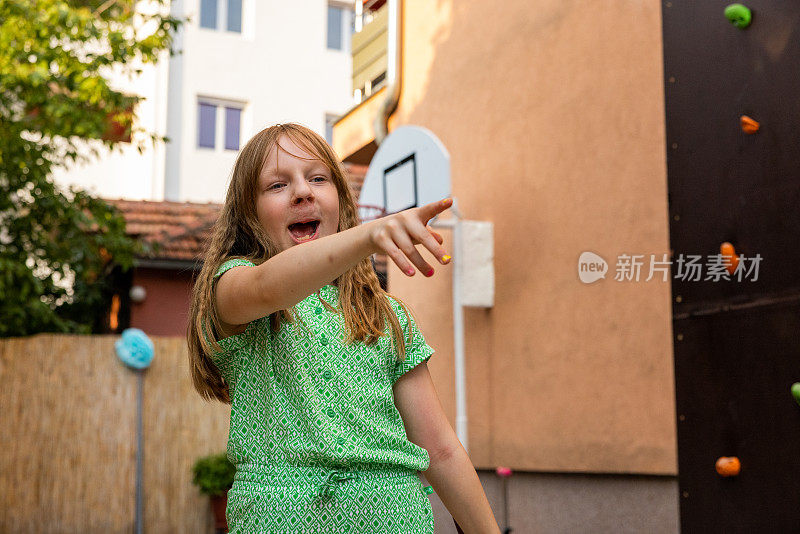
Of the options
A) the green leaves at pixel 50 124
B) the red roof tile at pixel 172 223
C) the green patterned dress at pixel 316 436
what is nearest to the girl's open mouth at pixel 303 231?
the green patterned dress at pixel 316 436

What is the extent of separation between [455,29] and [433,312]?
2.18 metres

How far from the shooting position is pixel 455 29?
24.2ft

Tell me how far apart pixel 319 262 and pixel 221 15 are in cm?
1708

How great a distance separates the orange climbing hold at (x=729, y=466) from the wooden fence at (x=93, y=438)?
7.08 metres

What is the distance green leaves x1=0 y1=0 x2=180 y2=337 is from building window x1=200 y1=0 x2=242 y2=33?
6910 millimetres

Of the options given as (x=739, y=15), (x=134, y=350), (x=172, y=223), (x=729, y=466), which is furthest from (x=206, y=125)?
(x=729, y=466)

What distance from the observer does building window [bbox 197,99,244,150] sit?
667 inches

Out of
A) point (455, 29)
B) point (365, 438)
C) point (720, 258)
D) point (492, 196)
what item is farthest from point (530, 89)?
point (365, 438)

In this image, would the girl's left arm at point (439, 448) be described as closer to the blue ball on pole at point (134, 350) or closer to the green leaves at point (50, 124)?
the green leaves at point (50, 124)

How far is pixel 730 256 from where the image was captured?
350 cm

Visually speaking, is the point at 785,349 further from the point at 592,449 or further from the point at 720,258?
the point at 592,449

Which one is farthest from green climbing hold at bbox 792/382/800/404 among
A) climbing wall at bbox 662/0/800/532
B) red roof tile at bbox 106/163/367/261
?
red roof tile at bbox 106/163/367/261

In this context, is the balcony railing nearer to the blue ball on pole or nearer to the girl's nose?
the blue ball on pole

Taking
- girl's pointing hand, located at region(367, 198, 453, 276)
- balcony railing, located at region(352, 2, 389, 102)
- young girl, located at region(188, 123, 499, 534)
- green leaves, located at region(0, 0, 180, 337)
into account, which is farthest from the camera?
balcony railing, located at region(352, 2, 389, 102)
